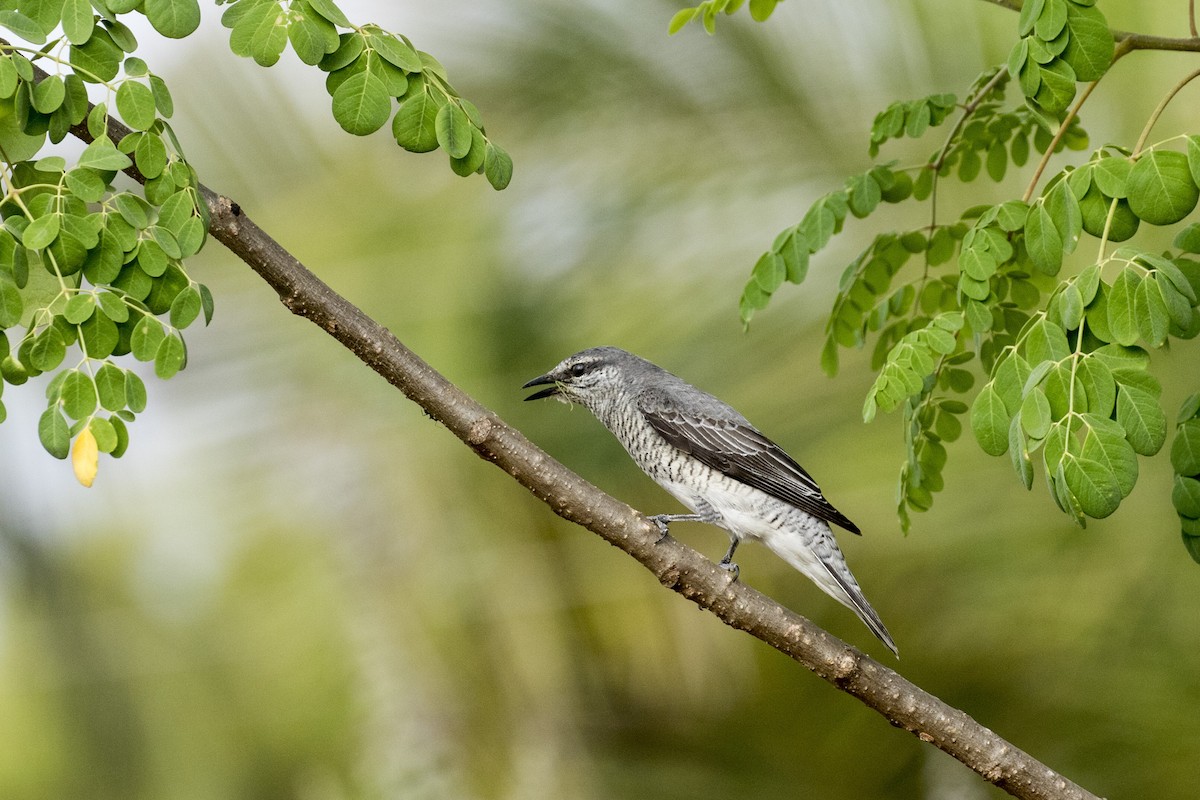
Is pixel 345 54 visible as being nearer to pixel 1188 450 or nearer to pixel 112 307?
pixel 112 307

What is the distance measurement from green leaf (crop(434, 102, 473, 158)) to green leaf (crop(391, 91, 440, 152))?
0.9 inches

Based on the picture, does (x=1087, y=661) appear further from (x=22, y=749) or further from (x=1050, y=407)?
(x=22, y=749)

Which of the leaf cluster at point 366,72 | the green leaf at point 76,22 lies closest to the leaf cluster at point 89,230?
the green leaf at point 76,22

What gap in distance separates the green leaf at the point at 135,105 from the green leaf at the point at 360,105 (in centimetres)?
33

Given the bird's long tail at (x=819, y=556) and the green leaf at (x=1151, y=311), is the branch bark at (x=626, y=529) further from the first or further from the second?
the green leaf at (x=1151, y=311)

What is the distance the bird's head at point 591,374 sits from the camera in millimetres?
3863

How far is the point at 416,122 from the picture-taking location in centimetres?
212

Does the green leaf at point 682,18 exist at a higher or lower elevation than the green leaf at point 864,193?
higher

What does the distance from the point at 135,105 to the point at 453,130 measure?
1.86 ft

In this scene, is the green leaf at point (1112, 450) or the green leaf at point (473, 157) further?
the green leaf at point (473, 157)

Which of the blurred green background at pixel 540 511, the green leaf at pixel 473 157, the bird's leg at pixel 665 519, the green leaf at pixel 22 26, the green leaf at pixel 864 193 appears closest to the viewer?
the green leaf at pixel 22 26

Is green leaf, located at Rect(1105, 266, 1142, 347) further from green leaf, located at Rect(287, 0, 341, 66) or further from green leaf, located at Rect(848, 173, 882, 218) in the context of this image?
green leaf, located at Rect(287, 0, 341, 66)

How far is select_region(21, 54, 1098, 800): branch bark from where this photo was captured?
92.5 inches

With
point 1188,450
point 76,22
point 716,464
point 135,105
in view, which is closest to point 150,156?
point 135,105
